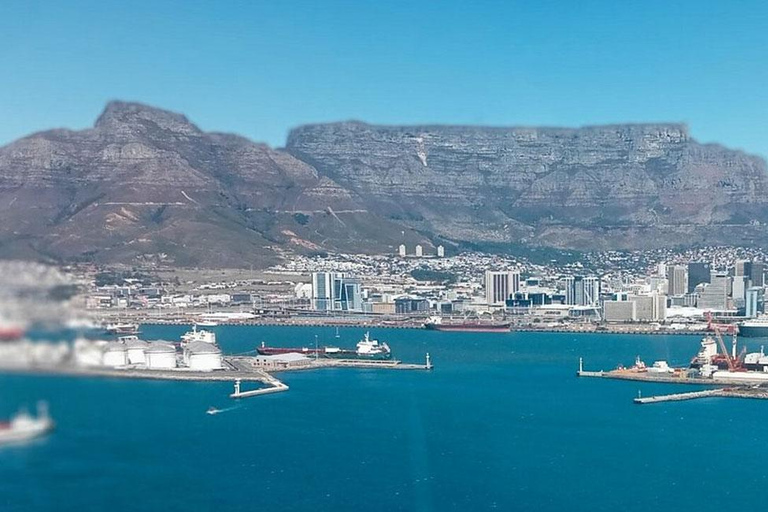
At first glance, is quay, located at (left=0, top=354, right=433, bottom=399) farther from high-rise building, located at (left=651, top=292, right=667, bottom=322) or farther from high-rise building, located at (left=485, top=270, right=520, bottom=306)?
high-rise building, located at (left=485, top=270, right=520, bottom=306)

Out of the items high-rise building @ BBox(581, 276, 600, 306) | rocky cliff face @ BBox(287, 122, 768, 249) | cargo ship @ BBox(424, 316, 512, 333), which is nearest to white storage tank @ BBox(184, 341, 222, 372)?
cargo ship @ BBox(424, 316, 512, 333)

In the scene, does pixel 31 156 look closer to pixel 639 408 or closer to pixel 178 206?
pixel 178 206

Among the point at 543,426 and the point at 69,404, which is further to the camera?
the point at 543,426

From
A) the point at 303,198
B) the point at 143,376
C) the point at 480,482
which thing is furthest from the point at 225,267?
the point at 480,482

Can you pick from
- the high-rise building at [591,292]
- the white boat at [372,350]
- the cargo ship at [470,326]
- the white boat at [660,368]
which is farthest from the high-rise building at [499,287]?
the white boat at [660,368]

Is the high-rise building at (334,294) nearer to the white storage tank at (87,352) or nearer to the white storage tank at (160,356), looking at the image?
the white storage tank at (160,356)
